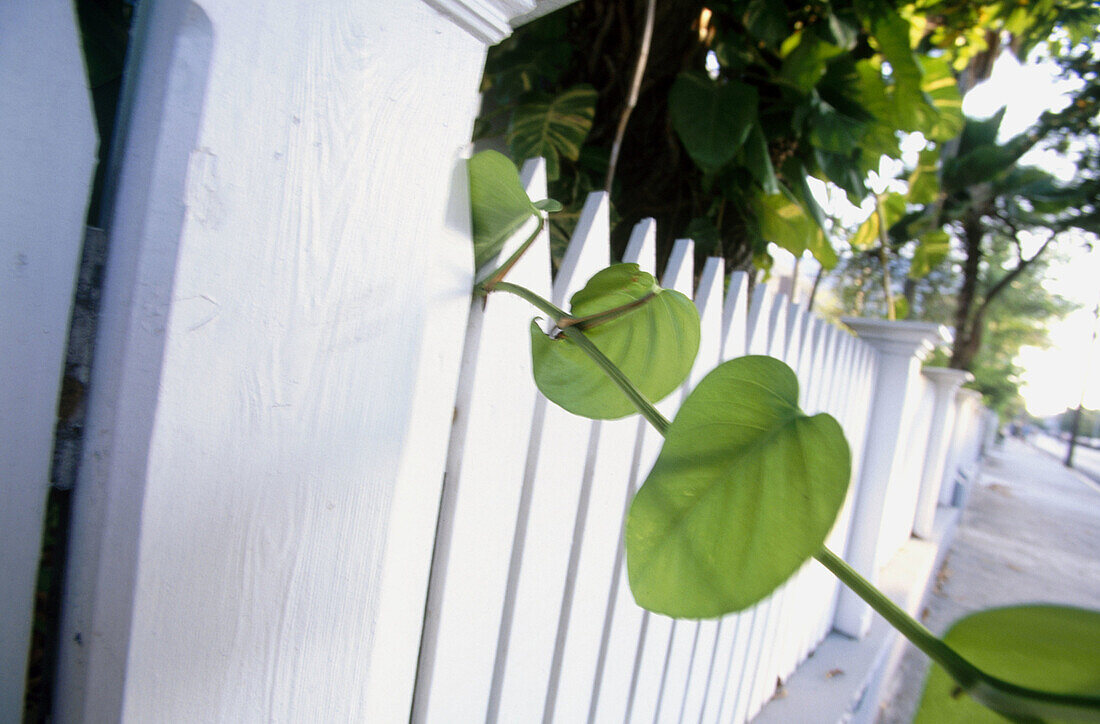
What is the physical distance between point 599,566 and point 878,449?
1.70 meters

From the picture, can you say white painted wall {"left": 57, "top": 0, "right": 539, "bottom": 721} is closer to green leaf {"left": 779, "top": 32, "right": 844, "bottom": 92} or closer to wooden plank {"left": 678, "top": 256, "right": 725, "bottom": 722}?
wooden plank {"left": 678, "top": 256, "right": 725, "bottom": 722}

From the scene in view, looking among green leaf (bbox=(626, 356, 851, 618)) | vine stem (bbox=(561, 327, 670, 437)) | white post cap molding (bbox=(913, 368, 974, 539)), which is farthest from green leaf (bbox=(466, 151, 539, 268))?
white post cap molding (bbox=(913, 368, 974, 539))

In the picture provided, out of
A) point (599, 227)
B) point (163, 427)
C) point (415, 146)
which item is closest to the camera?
point (163, 427)

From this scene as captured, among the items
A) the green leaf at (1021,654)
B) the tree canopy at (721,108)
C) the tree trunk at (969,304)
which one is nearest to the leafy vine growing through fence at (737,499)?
the green leaf at (1021,654)

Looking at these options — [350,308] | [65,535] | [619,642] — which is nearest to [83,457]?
[65,535]

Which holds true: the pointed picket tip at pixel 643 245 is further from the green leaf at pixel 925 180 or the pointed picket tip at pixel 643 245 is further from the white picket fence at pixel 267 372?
the green leaf at pixel 925 180

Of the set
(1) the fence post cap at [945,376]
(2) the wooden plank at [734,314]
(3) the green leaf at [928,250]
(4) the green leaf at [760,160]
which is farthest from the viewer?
(1) the fence post cap at [945,376]

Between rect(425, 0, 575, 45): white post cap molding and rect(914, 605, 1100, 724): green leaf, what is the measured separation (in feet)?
1.62

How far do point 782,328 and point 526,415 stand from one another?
33.3 inches

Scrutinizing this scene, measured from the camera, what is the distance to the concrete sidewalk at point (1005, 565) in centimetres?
259

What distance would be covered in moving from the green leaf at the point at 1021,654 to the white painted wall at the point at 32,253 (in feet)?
1.55

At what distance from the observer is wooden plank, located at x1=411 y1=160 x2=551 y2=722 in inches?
22.2

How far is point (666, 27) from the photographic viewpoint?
1721 mm

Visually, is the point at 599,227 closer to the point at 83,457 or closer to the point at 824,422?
the point at 824,422
